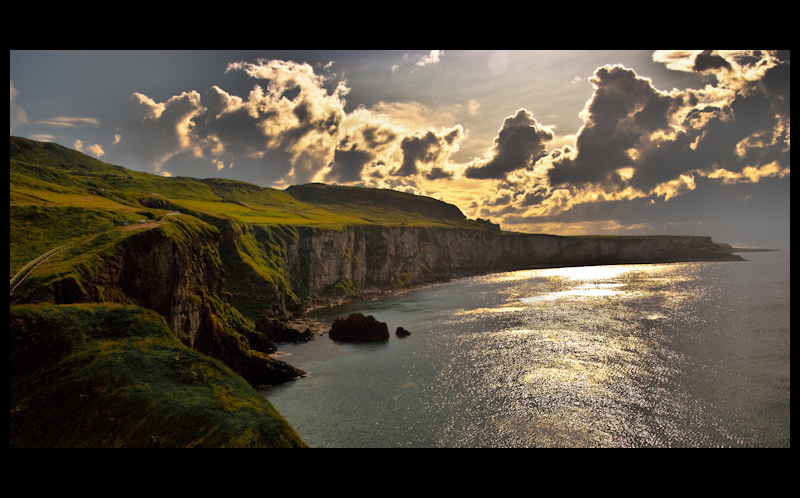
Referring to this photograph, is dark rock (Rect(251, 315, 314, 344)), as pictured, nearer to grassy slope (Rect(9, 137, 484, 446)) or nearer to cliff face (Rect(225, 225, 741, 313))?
cliff face (Rect(225, 225, 741, 313))

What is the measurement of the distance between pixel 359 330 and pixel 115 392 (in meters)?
53.2

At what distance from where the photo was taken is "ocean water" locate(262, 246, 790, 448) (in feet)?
122

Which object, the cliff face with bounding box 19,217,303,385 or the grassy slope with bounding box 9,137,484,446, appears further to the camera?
the cliff face with bounding box 19,217,303,385

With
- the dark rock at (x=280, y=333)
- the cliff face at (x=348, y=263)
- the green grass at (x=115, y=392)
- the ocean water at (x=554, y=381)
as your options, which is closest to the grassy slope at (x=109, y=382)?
the green grass at (x=115, y=392)

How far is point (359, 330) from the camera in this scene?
74.0 metres

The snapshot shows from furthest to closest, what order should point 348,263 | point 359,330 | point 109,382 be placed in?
point 348,263 < point 359,330 < point 109,382

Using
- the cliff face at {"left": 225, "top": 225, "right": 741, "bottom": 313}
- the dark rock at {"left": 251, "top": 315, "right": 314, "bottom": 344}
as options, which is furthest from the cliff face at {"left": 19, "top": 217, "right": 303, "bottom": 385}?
the cliff face at {"left": 225, "top": 225, "right": 741, "bottom": 313}

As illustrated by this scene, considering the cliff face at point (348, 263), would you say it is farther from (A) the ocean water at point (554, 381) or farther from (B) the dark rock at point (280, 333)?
(A) the ocean water at point (554, 381)

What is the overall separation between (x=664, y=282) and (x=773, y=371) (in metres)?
107

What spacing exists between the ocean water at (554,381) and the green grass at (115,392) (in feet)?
49.9

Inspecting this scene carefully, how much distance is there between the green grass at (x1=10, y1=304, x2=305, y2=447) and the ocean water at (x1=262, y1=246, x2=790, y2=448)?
15200 millimetres

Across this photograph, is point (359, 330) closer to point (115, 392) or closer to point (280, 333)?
point (280, 333)

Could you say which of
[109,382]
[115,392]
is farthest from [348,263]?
[115,392]
